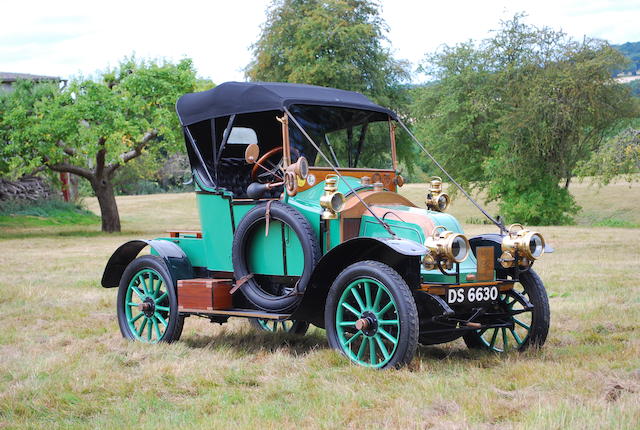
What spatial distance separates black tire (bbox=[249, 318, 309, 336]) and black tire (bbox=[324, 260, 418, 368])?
5.38ft

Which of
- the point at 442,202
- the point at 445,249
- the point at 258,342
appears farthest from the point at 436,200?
the point at 258,342

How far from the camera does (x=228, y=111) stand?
7.95 m

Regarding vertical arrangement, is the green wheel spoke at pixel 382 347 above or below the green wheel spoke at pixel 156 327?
above

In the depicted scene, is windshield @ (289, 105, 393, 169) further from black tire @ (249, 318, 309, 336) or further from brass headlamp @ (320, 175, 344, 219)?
black tire @ (249, 318, 309, 336)

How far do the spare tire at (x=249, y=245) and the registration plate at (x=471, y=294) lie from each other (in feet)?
3.83

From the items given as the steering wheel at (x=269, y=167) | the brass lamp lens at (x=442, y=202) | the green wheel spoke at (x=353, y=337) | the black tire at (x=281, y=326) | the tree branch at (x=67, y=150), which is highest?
the tree branch at (x=67, y=150)

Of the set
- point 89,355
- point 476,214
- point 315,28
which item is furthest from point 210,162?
point 476,214

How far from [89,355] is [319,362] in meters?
2.10

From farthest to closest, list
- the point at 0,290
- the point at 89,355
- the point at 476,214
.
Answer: the point at 476,214 < the point at 0,290 < the point at 89,355

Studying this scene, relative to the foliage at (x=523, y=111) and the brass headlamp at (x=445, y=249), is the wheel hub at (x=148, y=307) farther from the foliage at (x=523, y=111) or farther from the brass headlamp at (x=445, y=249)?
the foliage at (x=523, y=111)

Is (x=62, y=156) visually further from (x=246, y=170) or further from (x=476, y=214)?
(x=476, y=214)

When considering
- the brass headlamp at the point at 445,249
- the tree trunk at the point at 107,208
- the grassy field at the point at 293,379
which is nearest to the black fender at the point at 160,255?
the grassy field at the point at 293,379

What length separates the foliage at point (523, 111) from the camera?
35.4m

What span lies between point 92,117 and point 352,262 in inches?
Answer: 843
